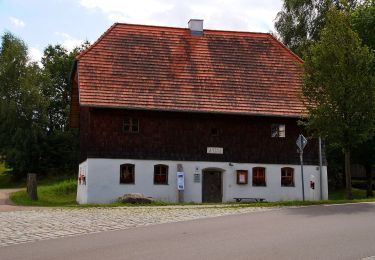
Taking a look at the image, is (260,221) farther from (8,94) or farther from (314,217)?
(8,94)

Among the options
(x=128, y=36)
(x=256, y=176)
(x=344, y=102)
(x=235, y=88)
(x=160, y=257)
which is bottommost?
(x=160, y=257)

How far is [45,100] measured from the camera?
5931cm

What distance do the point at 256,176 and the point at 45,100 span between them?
33395mm

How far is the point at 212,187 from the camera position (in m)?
31.7

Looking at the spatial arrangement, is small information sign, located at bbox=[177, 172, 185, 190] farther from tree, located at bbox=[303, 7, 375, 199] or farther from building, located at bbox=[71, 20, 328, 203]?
tree, located at bbox=[303, 7, 375, 199]

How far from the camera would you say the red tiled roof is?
30406mm

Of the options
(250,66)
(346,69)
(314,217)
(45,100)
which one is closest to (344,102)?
(346,69)

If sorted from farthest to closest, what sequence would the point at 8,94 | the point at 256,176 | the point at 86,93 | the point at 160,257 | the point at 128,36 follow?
the point at 8,94
the point at 128,36
the point at 256,176
the point at 86,93
the point at 160,257

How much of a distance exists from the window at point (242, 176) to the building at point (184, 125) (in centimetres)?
6

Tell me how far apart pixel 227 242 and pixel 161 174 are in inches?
760

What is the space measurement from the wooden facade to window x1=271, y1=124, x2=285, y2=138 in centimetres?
20

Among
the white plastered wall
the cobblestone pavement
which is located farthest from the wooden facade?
the cobblestone pavement

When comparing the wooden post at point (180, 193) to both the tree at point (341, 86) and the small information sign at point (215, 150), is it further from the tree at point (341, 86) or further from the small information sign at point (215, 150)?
the tree at point (341, 86)

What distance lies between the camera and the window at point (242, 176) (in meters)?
31.5
